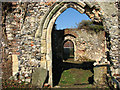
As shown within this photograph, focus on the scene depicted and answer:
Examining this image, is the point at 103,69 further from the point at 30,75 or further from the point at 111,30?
the point at 30,75

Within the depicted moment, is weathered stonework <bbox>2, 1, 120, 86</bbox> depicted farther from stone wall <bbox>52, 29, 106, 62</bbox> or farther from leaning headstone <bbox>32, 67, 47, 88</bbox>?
stone wall <bbox>52, 29, 106, 62</bbox>

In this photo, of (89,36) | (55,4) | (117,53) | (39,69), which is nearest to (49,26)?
(55,4)

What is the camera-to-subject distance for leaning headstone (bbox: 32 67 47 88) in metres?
3.49

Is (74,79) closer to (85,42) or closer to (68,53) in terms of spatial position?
(85,42)

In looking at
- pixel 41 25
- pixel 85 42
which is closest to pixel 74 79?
pixel 41 25

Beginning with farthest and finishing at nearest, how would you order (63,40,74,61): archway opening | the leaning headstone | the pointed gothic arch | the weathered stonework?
(63,40,74,61): archway opening
the pointed gothic arch
the weathered stonework
the leaning headstone

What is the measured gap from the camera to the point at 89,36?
12398 mm

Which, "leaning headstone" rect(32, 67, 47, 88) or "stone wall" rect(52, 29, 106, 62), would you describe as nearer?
"leaning headstone" rect(32, 67, 47, 88)

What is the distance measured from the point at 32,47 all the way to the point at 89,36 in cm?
980

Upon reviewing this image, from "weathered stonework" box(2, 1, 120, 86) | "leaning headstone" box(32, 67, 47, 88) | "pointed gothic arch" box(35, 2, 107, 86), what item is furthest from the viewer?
"pointed gothic arch" box(35, 2, 107, 86)

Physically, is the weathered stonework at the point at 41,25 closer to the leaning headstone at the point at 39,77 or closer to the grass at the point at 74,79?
the leaning headstone at the point at 39,77

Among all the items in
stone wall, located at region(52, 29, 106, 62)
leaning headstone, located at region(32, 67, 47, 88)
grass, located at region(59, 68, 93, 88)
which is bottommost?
grass, located at region(59, 68, 93, 88)

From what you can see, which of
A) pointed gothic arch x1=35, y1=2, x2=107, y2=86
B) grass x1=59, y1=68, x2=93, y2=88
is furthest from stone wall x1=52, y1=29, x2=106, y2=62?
pointed gothic arch x1=35, y1=2, x2=107, y2=86

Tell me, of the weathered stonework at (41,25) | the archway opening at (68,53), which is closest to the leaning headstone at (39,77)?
the weathered stonework at (41,25)
